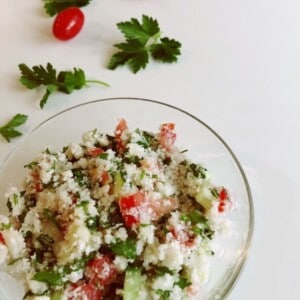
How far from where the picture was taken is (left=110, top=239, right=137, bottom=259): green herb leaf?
1032 mm

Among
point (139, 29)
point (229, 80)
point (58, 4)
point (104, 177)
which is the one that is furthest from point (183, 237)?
point (58, 4)

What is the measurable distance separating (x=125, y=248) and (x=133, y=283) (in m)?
0.06

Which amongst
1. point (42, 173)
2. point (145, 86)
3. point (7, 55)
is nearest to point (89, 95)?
point (145, 86)

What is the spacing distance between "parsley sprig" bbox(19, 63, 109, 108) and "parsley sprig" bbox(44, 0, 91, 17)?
22cm

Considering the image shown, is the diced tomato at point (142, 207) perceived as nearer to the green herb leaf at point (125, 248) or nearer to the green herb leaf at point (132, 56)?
the green herb leaf at point (125, 248)

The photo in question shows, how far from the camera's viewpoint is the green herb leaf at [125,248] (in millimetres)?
1032

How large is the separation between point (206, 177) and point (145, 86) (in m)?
0.42

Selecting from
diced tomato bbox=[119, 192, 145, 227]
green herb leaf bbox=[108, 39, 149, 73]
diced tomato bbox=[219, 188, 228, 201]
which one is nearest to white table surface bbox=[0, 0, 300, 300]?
green herb leaf bbox=[108, 39, 149, 73]

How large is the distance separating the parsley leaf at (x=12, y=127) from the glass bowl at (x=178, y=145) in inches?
3.8

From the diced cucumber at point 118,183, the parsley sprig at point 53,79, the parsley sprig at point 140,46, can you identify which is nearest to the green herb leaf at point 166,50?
the parsley sprig at point 140,46

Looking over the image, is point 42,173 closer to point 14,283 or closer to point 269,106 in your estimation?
point 14,283

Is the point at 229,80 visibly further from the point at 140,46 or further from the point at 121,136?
the point at 121,136

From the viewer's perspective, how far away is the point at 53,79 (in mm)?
1493

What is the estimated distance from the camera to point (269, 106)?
1.43 metres
